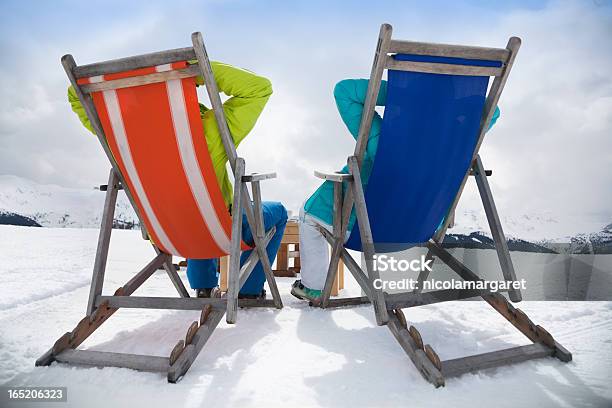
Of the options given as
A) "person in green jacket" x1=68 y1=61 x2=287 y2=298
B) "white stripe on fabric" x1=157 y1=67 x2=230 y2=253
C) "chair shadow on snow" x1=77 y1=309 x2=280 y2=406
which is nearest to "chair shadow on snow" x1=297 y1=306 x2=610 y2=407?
"chair shadow on snow" x1=77 y1=309 x2=280 y2=406

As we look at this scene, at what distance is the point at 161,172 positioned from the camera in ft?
6.69

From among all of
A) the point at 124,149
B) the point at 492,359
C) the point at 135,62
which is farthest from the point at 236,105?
the point at 492,359

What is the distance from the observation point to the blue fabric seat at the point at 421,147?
6.15 feet

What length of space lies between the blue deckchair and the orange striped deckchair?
0.63m

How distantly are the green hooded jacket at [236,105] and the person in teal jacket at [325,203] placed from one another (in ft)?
1.28

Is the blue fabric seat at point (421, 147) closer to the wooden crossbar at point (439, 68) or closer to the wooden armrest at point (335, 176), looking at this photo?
the wooden crossbar at point (439, 68)

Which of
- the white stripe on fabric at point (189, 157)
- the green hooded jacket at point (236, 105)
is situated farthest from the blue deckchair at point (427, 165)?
the white stripe on fabric at point (189, 157)

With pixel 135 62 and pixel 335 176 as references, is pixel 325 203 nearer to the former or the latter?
pixel 335 176

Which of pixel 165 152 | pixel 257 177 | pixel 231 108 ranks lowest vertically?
pixel 257 177

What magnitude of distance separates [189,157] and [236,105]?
0.35m

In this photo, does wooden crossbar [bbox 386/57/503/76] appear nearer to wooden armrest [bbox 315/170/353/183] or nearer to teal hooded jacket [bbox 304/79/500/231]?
teal hooded jacket [bbox 304/79/500/231]

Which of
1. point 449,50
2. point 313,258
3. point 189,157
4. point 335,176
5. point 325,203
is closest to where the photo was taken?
point 449,50

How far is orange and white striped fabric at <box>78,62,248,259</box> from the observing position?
6.20 feet

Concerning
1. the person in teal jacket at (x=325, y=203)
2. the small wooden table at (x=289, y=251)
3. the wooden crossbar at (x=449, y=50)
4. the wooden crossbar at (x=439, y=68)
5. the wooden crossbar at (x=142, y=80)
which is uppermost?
the wooden crossbar at (x=449, y=50)
